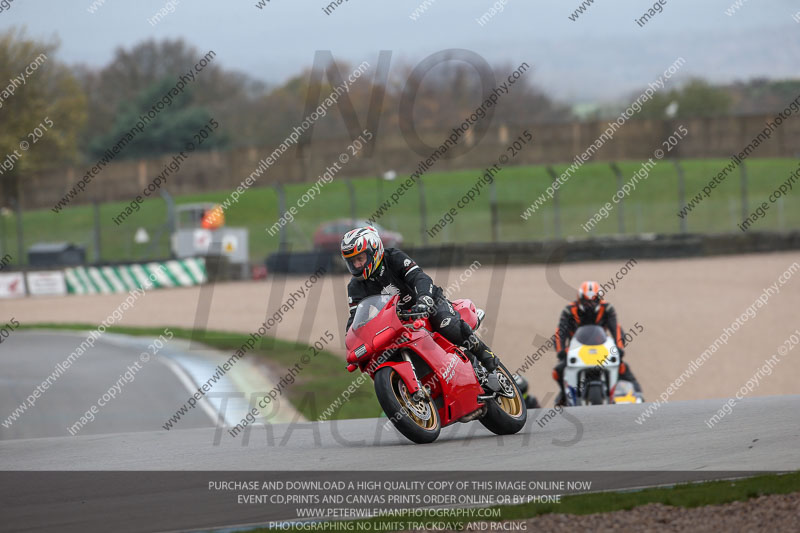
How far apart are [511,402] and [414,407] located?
3.91 ft

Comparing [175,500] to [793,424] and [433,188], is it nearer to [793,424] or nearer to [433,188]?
[793,424]

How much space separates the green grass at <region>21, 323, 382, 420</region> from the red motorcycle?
5385 millimetres

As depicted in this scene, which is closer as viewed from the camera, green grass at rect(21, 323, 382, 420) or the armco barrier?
green grass at rect(21, 323, 382, 420)

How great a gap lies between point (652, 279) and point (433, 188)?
29.9 metres

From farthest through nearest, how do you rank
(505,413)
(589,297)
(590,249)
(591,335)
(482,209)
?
(482,209) → (590,249) → (589,297) → (591,335) → (505,413)

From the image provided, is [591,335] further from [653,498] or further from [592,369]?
[653,498]

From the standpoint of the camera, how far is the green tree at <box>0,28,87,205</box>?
165 feet

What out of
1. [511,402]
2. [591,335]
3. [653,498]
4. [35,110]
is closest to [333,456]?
[511,402]

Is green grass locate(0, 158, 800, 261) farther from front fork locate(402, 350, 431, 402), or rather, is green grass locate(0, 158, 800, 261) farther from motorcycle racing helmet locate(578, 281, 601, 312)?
front fork locate(402, 350, 431, 402)

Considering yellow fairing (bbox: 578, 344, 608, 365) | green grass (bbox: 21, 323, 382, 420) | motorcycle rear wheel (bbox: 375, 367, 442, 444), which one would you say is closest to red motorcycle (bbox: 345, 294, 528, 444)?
motorcycle rear wheel (bbox: 375, 367, 442, 444)

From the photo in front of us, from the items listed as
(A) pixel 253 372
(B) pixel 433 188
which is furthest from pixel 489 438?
(B) pixel 433 188

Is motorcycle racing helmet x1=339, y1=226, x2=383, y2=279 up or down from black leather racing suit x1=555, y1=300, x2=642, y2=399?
up

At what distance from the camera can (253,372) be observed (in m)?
16.8

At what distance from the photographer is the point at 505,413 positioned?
828cm
